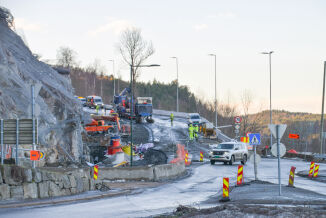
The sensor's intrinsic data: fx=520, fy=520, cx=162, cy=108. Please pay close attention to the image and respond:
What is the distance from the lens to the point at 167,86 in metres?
173

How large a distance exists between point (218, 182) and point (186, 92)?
13004 cm

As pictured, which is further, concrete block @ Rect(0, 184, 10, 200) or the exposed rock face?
the exposed rock face

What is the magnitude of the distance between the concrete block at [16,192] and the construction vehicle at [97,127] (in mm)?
32169

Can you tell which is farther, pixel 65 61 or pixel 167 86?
pixel 167 86

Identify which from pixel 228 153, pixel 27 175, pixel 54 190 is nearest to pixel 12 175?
pixel 27 175

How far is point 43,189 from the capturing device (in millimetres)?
18000

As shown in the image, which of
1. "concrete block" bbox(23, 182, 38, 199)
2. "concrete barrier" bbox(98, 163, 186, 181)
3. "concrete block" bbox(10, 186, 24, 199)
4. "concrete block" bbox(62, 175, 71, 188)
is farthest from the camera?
"concrete barrier" bbox(98, 163, 186, 181)

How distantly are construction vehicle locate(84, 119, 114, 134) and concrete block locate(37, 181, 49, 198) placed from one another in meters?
30.9

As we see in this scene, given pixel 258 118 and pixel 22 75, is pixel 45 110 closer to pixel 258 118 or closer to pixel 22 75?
pixel 22 75

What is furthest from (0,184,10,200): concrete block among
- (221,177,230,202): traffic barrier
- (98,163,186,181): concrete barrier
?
(98,163,186,181): concrete barrier

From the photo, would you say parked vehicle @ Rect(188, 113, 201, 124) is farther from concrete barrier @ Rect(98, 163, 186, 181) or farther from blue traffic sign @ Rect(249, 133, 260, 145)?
blue traffic sign @ Rect(249, 133, 260, 145)

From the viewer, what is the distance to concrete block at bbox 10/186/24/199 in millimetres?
16562

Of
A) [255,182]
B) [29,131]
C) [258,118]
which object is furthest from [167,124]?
[29,131]

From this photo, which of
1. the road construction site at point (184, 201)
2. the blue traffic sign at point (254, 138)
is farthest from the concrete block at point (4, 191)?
the blue traffic sign at point (254, 138)
